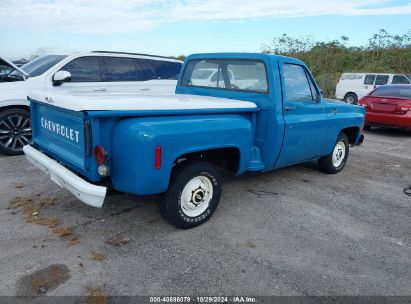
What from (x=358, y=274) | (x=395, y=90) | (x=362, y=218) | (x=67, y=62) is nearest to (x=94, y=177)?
(x=358, y=274)

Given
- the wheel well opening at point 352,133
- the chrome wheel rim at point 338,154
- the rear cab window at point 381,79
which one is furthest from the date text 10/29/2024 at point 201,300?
the rear cab window at point 381,79

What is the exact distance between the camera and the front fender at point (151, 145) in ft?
10.1

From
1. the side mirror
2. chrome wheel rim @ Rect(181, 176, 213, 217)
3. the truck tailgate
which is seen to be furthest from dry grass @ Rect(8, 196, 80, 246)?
the side mirror

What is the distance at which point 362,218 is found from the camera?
4352 millimetres

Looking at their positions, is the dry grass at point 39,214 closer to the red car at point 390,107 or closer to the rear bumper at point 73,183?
the rear bumper at point 73,183

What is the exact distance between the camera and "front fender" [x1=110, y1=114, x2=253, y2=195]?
10.1 ft

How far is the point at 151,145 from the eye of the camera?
305 cm

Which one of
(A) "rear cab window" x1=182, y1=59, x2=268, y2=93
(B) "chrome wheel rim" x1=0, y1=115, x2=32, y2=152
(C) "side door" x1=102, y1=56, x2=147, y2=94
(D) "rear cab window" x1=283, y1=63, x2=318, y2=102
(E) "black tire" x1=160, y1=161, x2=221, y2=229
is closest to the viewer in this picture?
(E) "black tire" x1=160, y1=161, x2=221, y2=229

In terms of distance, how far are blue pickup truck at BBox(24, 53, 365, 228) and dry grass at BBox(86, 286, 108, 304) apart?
2.30 feet

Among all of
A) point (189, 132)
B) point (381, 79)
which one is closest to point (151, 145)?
point (189, 132)

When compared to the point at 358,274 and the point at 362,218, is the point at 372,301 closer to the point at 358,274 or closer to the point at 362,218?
the point at 358,274

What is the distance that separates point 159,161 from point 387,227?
9.06 ft

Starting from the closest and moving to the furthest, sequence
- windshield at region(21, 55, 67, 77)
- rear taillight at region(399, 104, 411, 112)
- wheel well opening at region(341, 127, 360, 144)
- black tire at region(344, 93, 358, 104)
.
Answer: wheel well opening at region(341, 127, 360, 144)
windshield at region(21, 55, 67, 77)
rear taillight at region(399, 104, 411, 112)
black tire at region(344, 93, 358, 104)

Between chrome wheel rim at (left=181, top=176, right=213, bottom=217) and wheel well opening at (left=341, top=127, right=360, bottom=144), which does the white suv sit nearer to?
chrome wheel rim at (left=181, top=176, right=213, bottom=217)
